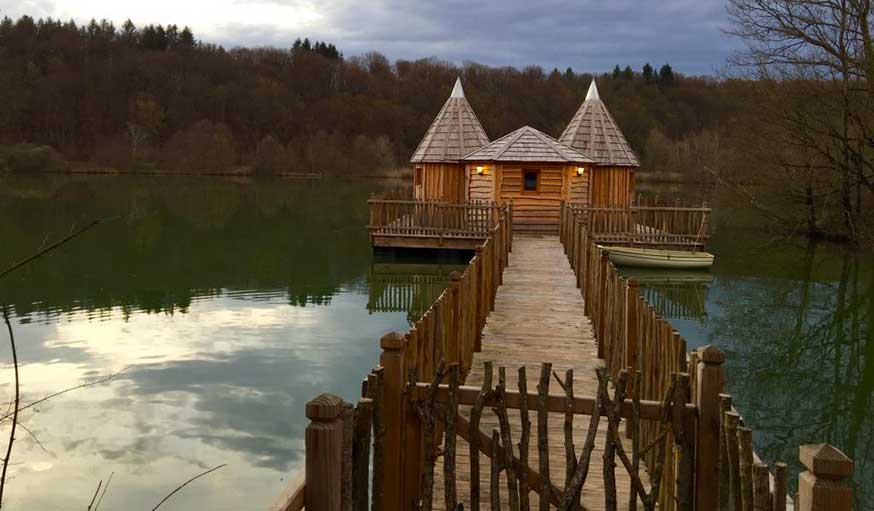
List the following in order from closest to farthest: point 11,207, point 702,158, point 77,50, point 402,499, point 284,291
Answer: point 402,499, point 284,291, point 11,207, point 702,158, point 77,50

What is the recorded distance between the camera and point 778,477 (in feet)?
11.0

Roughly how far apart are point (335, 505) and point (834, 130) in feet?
101

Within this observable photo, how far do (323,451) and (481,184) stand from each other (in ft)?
86.4

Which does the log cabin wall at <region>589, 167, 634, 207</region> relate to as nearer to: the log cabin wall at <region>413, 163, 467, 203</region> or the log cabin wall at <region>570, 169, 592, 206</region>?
the log cabin wall at <region>570, 169, 592, 206</region>

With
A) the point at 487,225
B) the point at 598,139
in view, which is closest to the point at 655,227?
the point at 487,225

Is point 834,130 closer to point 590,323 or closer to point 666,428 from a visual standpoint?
point 590,323

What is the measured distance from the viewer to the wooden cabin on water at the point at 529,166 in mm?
28812

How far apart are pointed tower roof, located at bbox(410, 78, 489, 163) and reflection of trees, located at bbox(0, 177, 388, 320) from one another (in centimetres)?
434

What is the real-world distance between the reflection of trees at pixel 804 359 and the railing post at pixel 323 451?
6.79 m

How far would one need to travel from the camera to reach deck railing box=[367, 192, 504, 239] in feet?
84.1

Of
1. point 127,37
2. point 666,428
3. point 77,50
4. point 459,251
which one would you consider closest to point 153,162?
point 77,50

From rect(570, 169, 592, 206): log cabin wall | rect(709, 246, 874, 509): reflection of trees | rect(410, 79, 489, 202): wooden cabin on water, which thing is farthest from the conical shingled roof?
rect(709, 246, 874, 509): reflection of trees

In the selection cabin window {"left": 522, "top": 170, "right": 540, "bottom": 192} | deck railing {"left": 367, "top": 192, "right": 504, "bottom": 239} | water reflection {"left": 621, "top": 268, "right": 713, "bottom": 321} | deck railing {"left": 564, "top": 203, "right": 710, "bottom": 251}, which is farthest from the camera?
cabin window {"left": 522, "top": 170, "right": 540, "bottom": 192}

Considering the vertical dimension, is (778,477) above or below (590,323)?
above
